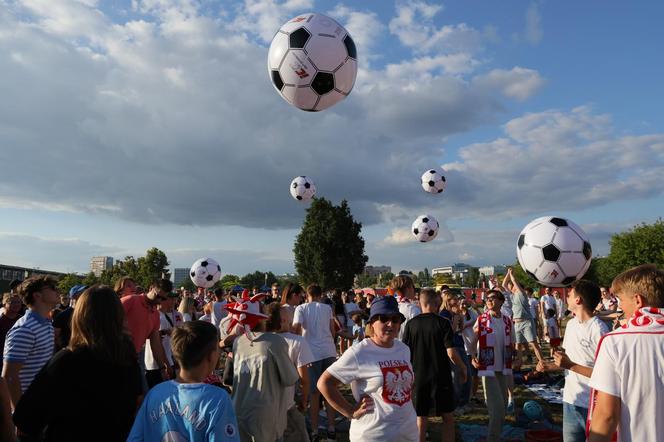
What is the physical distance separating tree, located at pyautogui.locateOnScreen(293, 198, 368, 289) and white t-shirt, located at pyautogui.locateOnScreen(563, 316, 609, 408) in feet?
145

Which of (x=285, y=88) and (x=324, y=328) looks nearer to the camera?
(x=285, y=88)

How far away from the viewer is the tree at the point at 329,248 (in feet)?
161

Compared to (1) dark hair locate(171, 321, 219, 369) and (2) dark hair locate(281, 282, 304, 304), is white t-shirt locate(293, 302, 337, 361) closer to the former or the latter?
(2) dark hair locate(281, 282, 304, 304)

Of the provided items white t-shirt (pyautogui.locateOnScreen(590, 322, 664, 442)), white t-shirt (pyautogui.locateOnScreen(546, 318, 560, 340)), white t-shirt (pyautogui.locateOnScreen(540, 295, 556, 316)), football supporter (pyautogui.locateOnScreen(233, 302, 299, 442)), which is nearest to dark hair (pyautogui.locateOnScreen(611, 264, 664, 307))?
white t-shirt (pyautogui.locateOnScreen(590, 322, 664, 442))

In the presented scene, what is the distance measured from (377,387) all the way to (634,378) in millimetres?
1729

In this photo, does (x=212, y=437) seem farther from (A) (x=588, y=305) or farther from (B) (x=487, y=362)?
(B) (x=487, y=362)

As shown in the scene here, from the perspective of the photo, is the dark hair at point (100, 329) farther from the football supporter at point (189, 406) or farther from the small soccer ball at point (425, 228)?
the small soccer ball at point (425, 228)

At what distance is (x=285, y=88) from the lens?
6.01 metres

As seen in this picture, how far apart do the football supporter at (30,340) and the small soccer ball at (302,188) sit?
14.9 m

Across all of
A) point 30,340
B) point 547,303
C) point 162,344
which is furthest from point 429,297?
point 547,303

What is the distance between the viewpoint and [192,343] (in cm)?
254

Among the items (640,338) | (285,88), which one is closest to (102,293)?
(640,338)

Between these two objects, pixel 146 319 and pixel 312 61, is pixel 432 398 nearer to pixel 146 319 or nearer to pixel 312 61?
pixel 146 319

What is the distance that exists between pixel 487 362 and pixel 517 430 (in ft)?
4.09
